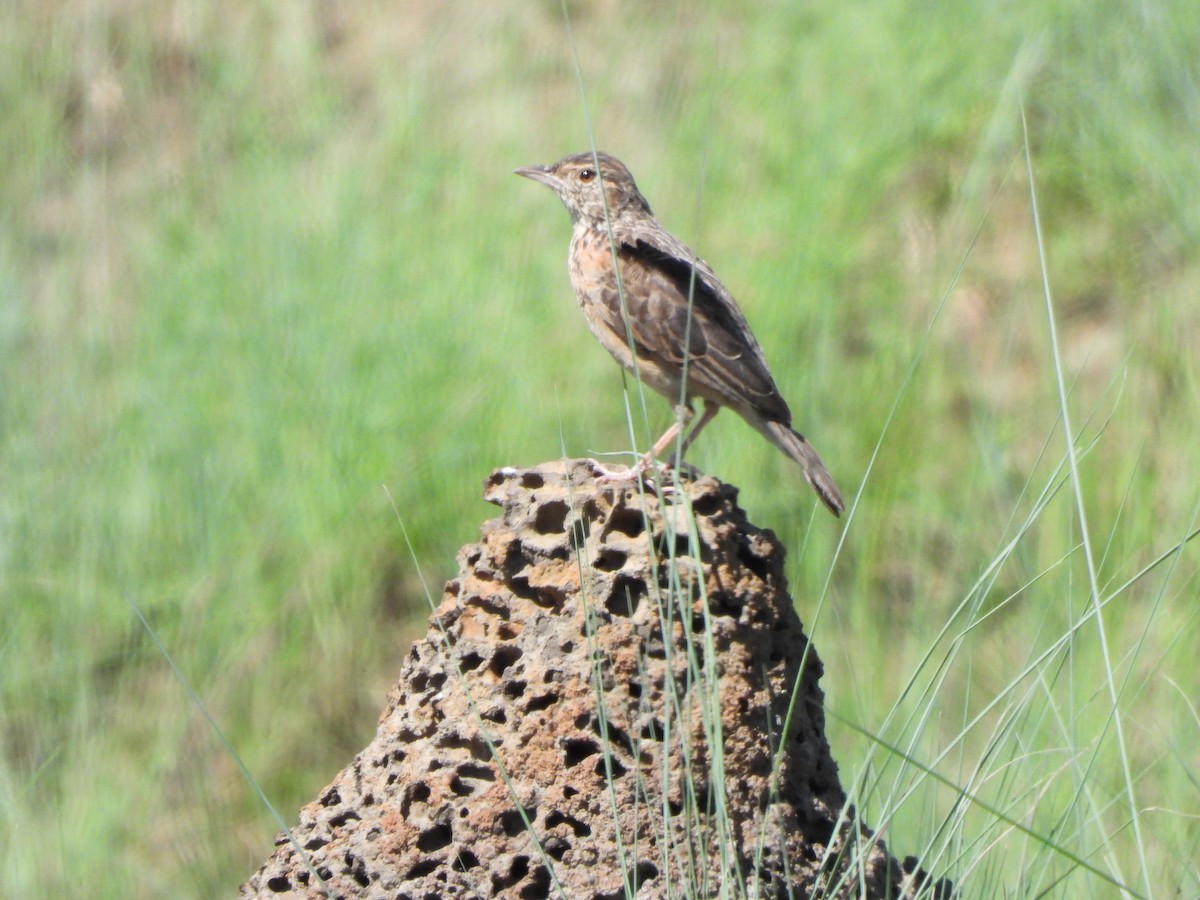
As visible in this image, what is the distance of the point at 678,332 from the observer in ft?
18.0

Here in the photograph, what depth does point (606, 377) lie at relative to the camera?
27.5 feet

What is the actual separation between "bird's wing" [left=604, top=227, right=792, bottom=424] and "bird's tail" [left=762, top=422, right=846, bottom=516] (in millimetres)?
49

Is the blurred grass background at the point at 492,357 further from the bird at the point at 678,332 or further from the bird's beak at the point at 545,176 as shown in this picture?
the bird at the point at 678,332

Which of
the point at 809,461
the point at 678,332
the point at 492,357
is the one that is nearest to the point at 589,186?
the point at 678,332

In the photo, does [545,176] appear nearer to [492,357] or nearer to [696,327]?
[696,327]

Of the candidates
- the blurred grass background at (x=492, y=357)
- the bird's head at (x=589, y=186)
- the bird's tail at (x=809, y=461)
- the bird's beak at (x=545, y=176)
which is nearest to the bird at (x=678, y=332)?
the bird's tail at (x=809, y=461)

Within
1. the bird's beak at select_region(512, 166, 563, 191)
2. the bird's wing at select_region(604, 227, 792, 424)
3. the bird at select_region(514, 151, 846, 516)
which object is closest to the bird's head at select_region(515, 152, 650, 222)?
the bird's beak at select_region(512, 166, 563, 191)

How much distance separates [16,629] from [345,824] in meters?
4.86

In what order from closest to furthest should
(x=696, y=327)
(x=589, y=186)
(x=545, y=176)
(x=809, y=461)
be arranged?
(x=809, y=461) < (x=696, y=327) < (x=589, y=186) < (x=545, y=176)

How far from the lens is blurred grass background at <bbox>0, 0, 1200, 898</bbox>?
767 cm

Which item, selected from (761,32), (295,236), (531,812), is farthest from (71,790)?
(761,32)

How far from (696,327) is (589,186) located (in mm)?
1076

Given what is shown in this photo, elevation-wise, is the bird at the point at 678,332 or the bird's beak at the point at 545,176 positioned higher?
the bird's beak at the point at 545,176

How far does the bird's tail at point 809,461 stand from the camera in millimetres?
4992
